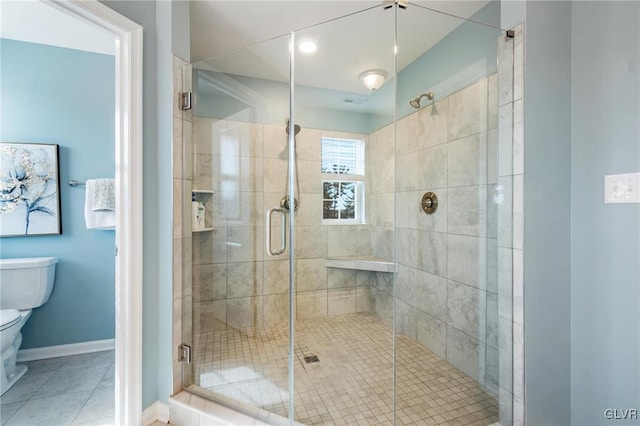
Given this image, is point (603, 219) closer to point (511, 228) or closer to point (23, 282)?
point (511, 228)

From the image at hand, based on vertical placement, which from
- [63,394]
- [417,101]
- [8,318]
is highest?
[417,101]

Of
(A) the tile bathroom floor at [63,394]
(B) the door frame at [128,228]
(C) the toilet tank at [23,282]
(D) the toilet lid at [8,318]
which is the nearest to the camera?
(B) the door frame at [128,228]

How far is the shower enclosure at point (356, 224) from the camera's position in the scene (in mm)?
1586

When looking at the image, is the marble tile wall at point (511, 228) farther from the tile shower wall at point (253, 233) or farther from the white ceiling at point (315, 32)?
the tile shower wall at point (253, 233)

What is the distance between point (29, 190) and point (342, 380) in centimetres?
272

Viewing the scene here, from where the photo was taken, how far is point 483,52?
63.7 inches

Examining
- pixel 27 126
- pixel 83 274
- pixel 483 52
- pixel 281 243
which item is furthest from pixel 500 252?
pixel 27 126

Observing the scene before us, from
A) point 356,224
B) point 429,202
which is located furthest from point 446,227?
point 356,224

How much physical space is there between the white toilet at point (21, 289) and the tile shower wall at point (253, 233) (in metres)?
1.30

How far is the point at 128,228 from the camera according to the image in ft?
4.85

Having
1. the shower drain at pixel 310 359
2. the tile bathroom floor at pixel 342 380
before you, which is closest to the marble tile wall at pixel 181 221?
the tile bathroom floor at pixel 342 380

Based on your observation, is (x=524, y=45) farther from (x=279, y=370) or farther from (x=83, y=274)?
(x=83, y=274)

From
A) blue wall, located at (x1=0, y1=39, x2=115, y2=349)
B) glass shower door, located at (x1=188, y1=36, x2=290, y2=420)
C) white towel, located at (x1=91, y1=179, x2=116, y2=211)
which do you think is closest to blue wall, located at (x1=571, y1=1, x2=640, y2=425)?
glass shower door, located at (x1=188, y1=36, x2=290, y2=420)

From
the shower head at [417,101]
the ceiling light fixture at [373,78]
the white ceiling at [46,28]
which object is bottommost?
the shower head at [417,101]
